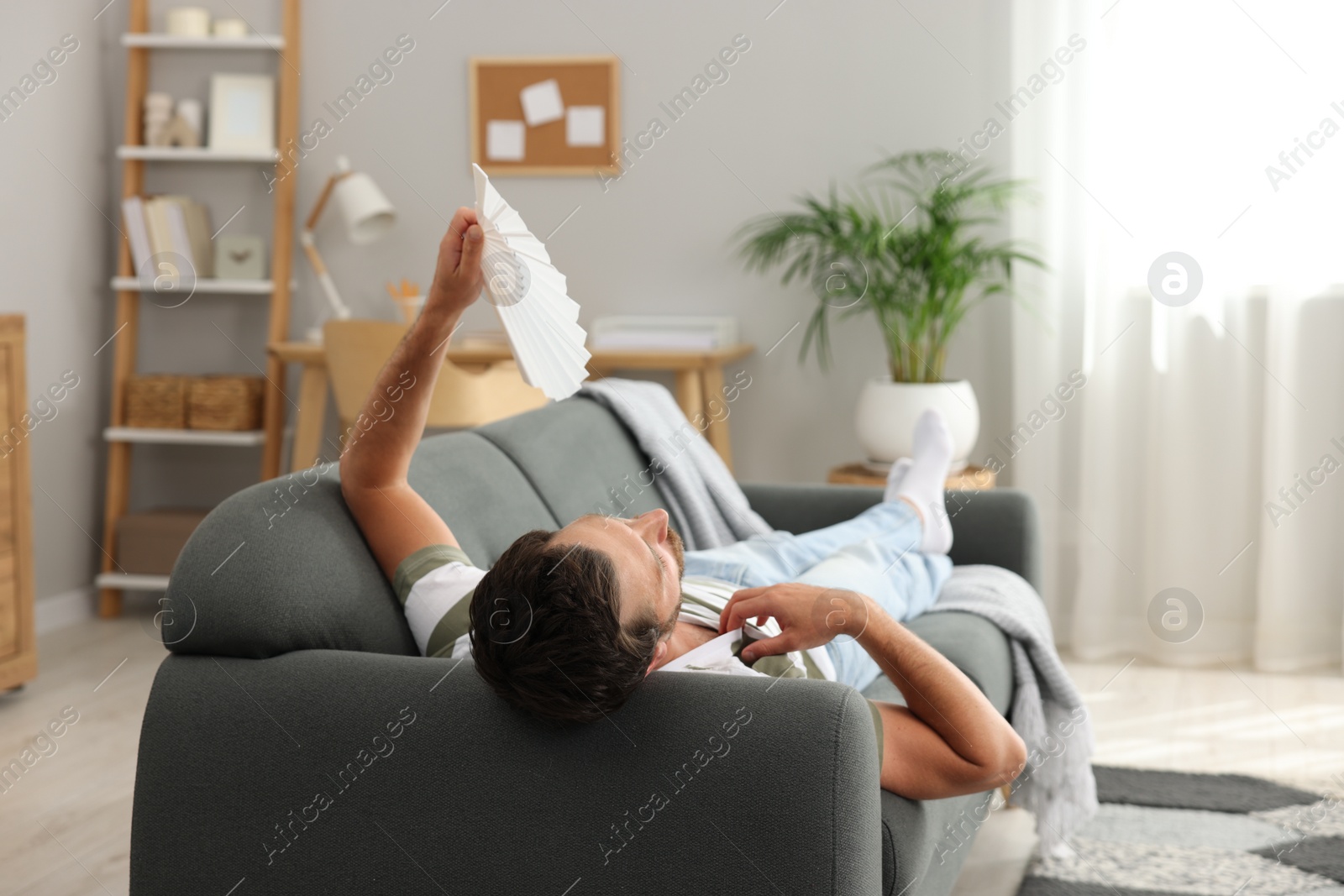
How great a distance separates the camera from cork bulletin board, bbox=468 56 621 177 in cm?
379

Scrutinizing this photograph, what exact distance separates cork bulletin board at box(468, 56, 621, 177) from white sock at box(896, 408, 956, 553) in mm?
1730

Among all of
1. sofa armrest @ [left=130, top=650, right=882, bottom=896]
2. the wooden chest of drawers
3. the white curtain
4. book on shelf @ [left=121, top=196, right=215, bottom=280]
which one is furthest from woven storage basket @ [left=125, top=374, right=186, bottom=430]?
sofa armrest @ [left=130, top=650, right=882, bottom=896]

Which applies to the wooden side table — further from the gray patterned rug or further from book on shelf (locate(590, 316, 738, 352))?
the gray patterned rug

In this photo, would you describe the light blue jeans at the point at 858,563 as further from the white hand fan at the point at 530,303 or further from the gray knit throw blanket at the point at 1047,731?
the white hand fan at the point at 530,303

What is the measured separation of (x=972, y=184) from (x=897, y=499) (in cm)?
154

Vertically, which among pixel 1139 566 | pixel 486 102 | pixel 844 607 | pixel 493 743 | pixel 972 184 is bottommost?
pixel 1139 566

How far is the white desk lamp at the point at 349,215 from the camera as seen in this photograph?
375 centimetres

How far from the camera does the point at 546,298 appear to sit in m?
1.32

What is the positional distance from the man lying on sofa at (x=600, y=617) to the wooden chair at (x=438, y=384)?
1585mm

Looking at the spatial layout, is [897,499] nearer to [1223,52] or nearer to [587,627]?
[587,627]

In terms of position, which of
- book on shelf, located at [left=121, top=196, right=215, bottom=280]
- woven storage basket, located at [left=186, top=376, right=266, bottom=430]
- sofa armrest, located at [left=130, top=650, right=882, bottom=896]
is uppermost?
book on shelf, located at [left=121, top=196, right=215, bottom=280]

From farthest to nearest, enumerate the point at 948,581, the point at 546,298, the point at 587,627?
the point at 948,581 → the point at 546,298 → the point at 587,627

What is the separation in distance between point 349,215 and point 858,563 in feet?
7.76

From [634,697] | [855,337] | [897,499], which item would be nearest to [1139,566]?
[855,337]
